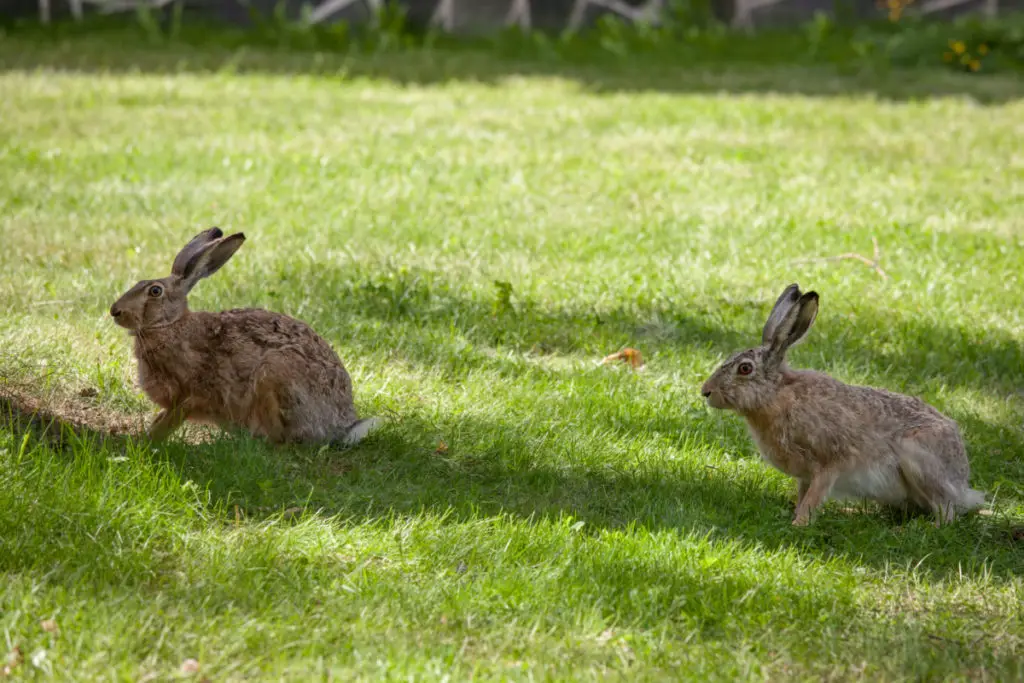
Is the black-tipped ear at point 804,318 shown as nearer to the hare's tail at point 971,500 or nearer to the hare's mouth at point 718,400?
the hare's mouth at point 718,400

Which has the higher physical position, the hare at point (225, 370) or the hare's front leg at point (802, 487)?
the hare at point (225, 370)

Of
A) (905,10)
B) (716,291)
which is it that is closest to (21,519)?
(716,291)

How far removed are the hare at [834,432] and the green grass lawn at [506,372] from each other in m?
0.15

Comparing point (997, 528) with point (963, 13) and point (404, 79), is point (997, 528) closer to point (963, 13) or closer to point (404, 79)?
point (404, 79)

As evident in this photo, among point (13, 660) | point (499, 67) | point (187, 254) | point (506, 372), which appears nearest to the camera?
point (13, 660)

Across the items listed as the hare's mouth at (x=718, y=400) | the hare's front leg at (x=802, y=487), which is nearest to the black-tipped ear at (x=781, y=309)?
the hare's mouth at (x=718, y=400)

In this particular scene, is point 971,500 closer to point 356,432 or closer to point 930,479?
point 930,479

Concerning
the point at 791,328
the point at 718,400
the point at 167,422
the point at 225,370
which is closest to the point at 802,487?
the point at 718,400

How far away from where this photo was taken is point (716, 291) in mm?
8078

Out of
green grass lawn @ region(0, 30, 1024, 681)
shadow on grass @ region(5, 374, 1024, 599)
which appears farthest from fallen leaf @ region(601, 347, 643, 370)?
shadow on grass @ region(5, 374, 1024, 599)

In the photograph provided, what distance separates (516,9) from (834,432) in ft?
44.6

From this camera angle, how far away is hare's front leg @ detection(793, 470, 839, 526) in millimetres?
5258

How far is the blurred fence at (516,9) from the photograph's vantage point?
17.1 metres

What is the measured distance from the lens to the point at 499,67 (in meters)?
16.0
